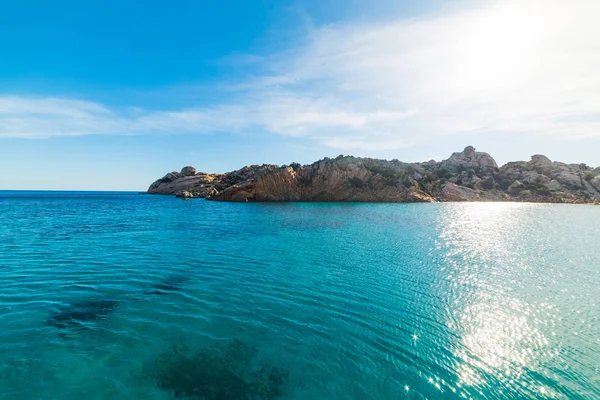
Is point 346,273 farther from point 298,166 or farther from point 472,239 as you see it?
point 298,166

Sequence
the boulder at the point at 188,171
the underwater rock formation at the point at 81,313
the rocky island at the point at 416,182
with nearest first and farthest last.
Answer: the underwater rock formation at the point at 81,313 < the rocky island at the point at 416,182 < the boulder at the point at 188,171

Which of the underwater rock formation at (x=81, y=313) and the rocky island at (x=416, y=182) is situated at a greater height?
the rocky island at (x=416, y=182)

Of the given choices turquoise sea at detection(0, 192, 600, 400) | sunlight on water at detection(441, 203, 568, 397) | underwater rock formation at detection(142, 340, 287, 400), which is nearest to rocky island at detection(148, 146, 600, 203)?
turquoise sea at detection(0, 192, 600, 400)

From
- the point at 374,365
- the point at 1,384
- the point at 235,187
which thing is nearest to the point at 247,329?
the point at 374,365

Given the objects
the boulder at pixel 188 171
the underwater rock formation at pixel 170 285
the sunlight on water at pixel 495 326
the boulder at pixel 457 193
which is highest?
the boulder at pixel 188 171

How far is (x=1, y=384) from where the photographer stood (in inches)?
334

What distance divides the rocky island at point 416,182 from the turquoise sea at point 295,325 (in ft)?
247

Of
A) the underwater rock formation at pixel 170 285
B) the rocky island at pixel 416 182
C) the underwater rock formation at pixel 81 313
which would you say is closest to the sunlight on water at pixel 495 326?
the underwater rock formation at pixel 170 285

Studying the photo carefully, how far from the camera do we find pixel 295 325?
12.8 metres

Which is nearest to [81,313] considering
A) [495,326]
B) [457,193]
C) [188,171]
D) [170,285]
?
[170,285]

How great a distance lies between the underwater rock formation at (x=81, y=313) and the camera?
40.6 feet

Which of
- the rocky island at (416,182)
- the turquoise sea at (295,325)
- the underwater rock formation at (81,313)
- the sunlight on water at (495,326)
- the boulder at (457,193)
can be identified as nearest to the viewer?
the turquoise sea at (295,325)

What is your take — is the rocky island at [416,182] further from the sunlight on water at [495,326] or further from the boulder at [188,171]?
the sunlight on water at [495,326]

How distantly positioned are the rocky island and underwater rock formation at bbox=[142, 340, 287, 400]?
89.0m
